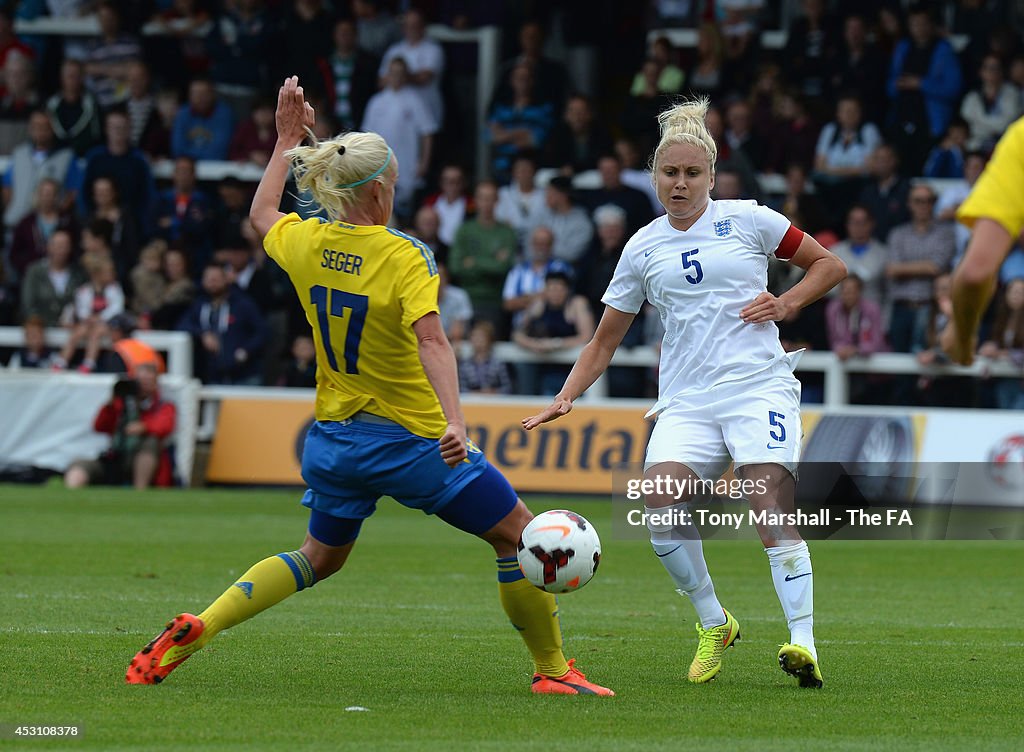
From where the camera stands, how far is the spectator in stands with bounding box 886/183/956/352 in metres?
17.6

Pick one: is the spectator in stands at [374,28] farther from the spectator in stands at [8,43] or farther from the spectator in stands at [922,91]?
the spectator in stands at [922,91]

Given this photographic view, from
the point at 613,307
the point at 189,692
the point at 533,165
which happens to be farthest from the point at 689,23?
the point at 189,692

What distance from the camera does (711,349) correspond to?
289 inches

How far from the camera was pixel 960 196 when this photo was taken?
1814 cm

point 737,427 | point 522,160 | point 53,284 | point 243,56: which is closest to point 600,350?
point 737,427

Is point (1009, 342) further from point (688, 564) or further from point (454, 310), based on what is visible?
point (688, 564)

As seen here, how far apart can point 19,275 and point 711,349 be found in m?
15.5

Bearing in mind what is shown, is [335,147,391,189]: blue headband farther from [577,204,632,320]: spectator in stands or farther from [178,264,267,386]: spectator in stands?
[178,264,267,386]: spectator in stands

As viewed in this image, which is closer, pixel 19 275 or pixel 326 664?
pixel 326 664

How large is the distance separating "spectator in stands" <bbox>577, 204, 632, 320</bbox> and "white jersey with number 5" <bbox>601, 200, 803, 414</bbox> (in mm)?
10651

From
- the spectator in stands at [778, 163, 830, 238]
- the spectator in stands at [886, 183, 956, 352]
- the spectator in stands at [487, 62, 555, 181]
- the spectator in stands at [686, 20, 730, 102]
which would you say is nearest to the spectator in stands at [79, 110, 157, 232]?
the spectator in stands at [487, 62, 555, 181]

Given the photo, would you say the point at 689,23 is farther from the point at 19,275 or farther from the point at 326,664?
the point at 326,664

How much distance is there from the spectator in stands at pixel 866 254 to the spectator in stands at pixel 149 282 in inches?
304

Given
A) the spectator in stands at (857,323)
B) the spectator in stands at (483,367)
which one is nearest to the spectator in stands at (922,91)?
the spectator in stands at (857,323)
